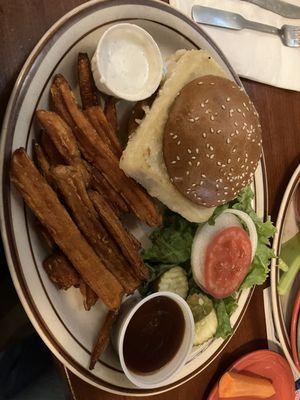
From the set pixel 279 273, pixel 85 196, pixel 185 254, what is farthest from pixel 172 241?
pixel 279 273

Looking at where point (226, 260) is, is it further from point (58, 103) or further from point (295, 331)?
point (58, 103)

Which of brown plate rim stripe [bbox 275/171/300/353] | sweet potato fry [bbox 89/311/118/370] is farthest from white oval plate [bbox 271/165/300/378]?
sweet potato fry [bbox 89/311/118/370]

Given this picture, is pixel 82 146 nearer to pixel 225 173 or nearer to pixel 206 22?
pixel 225 173

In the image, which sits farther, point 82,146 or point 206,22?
point 206,22

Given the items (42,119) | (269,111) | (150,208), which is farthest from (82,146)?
(269,111)

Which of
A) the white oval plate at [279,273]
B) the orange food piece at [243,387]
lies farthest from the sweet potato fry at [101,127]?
the orange food piece at [243,387]

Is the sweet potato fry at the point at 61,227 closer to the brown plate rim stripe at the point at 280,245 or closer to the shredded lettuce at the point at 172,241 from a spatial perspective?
the shredded lettuce at the point at 172,241
